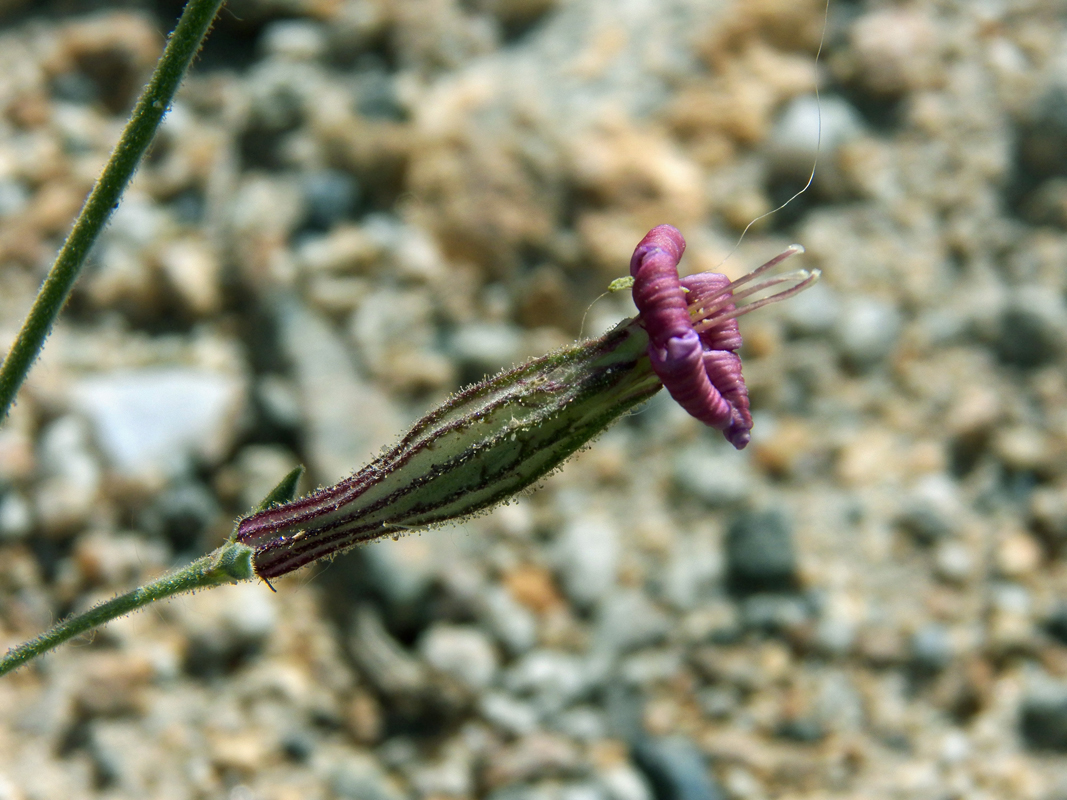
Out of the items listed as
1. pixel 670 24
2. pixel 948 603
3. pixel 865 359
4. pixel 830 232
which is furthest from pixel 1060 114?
pixel 948 603

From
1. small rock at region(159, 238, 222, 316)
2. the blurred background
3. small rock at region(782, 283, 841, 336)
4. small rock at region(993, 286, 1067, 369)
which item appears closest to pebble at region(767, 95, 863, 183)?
the blurred background

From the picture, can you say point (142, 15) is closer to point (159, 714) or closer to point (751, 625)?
point (159, 714)

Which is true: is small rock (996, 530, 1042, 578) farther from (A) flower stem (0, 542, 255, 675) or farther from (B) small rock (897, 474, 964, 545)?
(A) flower stem (0, 542, 255, 675)

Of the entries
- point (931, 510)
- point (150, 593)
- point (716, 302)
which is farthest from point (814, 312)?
point (150, 593)

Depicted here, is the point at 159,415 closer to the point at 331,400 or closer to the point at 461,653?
the point at 331,400

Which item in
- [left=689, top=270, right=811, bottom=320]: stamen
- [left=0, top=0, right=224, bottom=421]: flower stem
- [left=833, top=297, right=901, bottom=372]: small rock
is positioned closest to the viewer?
[left=0, top=0, right=224, bottom=421]: flower stem
